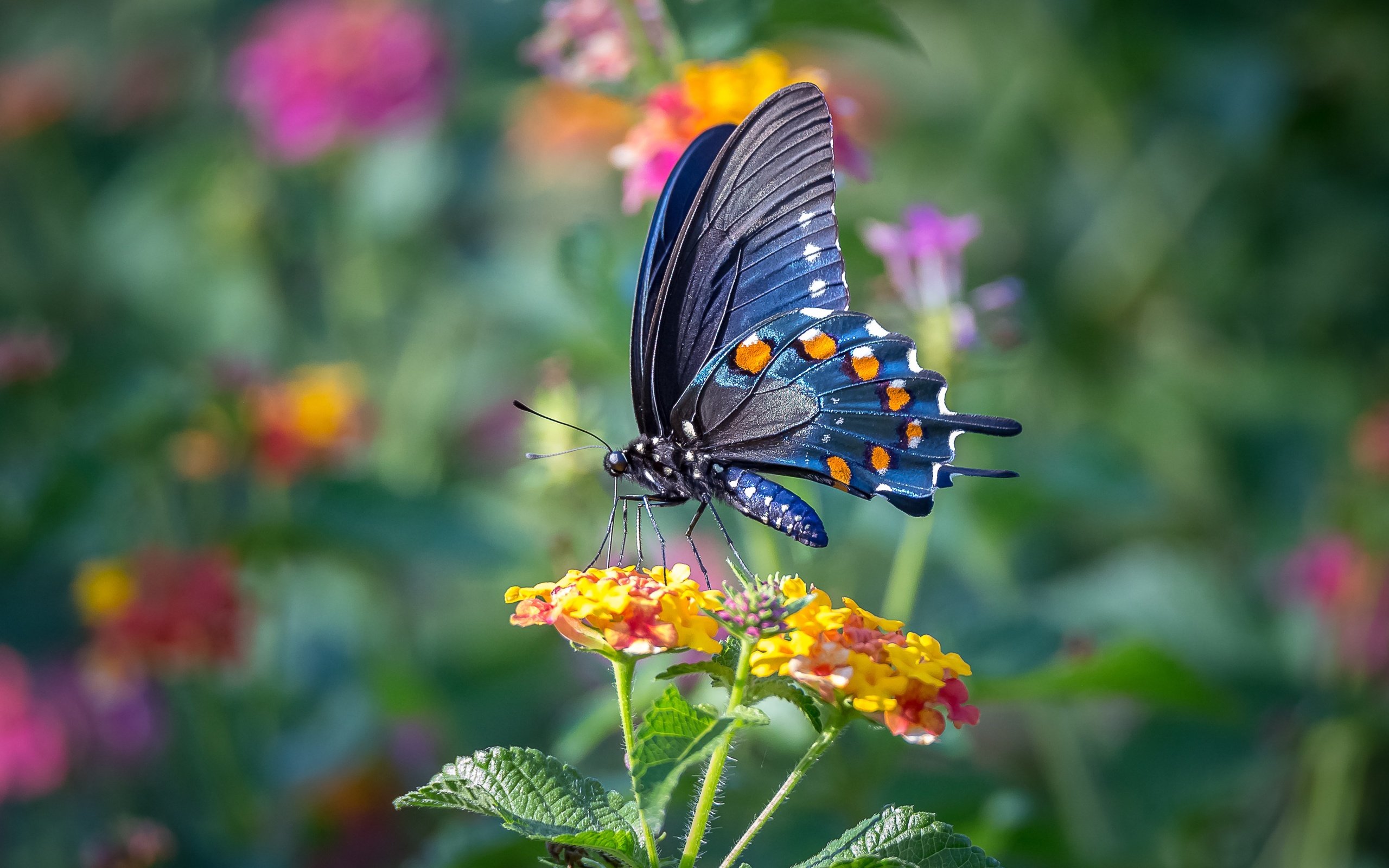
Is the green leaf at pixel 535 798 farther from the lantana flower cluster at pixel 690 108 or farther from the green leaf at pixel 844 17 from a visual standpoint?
the green leaf at pixel 844 17

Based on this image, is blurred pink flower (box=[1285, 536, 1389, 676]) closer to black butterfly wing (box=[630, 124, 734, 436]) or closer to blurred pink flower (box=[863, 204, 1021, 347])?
blurred pink flower (box=[863, 204, 1021, 347])

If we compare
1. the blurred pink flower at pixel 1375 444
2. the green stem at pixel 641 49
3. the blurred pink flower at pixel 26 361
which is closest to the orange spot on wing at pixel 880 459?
the green stem at pixel 641 49

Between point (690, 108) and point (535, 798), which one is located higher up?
point (690, 108)

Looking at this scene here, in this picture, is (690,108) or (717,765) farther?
(690,108)

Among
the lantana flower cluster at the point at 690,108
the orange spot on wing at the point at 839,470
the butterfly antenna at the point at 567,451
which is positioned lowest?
the butterfly antenna at the point at 567,451

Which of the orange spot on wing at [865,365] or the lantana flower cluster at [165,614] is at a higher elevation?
the orange spot on wing at [865,365]

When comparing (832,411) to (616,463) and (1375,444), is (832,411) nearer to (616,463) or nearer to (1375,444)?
(616,463)

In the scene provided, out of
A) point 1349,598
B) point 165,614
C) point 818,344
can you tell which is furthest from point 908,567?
point 165,614
